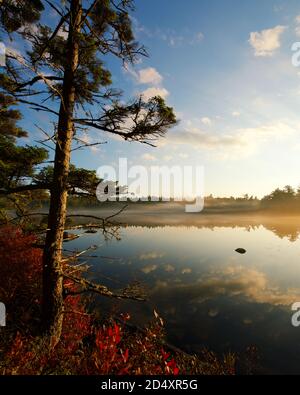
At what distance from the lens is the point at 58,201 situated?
6230 mm

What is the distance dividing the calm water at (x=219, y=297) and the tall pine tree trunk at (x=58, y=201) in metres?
1.38

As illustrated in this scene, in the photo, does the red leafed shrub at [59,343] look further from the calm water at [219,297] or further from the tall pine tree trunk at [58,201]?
the calm water at [219,297]

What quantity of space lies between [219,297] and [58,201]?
1469cm

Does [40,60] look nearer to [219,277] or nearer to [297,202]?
[219,277]

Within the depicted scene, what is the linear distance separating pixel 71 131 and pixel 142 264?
20.0 metres

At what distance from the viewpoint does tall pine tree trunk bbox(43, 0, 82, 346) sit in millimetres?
6184

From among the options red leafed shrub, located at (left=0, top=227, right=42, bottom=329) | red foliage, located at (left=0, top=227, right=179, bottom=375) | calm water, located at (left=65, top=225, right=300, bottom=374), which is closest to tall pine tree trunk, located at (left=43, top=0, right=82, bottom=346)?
red foliage, located at (left=0, top=227, right=179, bottom=375)

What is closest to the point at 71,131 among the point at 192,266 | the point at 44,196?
the point at 44,196

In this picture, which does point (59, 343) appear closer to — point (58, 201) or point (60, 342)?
point (60, 342)

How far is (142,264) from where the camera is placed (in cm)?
2462

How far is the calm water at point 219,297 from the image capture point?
39.3ft

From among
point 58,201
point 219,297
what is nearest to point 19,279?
point 58,201

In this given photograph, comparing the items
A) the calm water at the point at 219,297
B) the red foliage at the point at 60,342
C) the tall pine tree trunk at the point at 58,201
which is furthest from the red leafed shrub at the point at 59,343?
the calm water at the point at 219,297

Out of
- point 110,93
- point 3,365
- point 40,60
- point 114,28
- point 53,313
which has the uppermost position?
point 114,28
